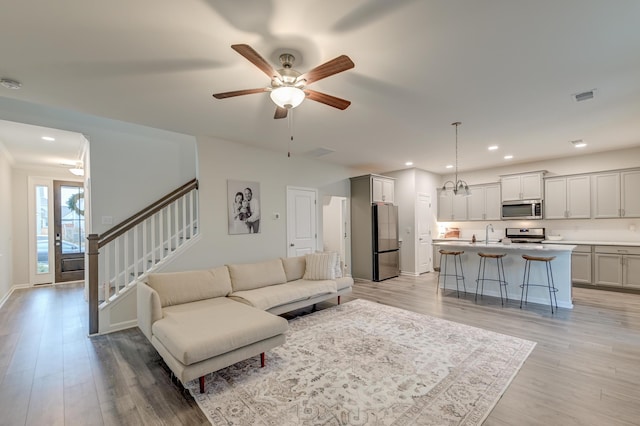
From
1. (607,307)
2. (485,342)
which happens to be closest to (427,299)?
(485,342)

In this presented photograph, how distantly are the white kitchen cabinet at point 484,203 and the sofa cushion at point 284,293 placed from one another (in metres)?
4.93

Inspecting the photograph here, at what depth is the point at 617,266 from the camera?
5.21m

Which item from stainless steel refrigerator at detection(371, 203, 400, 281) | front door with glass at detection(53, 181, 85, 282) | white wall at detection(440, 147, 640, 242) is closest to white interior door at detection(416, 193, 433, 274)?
stainless steel refrigerator at detection(371, 203, 400, 281)

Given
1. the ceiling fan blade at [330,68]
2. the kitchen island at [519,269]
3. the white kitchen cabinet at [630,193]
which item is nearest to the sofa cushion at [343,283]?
the kitchen island at [519,269]

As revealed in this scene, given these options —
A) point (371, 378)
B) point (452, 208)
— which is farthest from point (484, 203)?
point (371, 378)

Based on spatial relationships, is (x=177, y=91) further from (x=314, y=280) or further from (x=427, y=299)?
(x=427, y=299)

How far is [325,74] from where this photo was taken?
6.91 ft

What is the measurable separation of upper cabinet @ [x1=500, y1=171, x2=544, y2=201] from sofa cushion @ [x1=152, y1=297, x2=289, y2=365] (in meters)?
6.50

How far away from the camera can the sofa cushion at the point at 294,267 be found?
4.57 metres

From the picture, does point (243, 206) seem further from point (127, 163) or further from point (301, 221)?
point (127, 163)

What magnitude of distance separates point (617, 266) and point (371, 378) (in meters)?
5.85

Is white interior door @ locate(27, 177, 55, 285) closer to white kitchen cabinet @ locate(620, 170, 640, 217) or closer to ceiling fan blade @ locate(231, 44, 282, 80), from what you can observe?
ceiling fan blade @ locate(231, 44, 282, 80)

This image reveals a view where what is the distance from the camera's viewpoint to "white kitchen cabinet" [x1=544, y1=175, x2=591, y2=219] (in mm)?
5816

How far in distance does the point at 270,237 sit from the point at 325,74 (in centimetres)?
367
